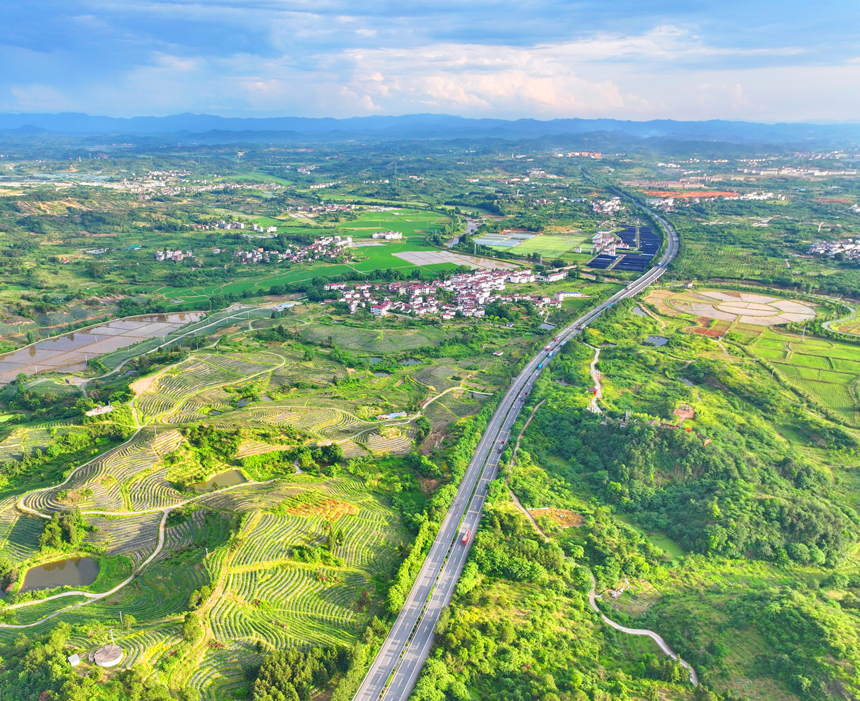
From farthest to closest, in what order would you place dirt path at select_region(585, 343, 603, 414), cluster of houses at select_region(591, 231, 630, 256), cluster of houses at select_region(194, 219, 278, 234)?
cluster of houses at select_region(194, 219, 278, 234), cluster of houses at select_region(591, 231, 630, 256), dirt path at select_region(585, 343, 603, 414)

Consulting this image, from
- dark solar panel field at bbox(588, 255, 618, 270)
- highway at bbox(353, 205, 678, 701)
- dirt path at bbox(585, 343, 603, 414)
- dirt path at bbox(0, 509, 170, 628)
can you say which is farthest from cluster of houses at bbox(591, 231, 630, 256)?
dirt path at bbox(0, 509, 170, 628)

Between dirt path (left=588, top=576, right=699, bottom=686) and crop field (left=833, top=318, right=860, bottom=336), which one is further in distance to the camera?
crop field (left=833, top=318, right=860, bottom=336)

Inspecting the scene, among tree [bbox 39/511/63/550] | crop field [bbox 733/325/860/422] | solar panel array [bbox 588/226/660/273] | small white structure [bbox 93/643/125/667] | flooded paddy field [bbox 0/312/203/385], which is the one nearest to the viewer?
small white structure [bbox 93/643/125/667]

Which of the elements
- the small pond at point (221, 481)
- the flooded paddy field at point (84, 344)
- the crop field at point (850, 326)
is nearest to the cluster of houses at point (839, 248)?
the crop field at point (850, 326)

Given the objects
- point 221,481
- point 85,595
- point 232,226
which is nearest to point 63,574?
point 85,595

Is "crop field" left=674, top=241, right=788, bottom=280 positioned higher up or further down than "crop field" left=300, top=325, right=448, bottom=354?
higher up

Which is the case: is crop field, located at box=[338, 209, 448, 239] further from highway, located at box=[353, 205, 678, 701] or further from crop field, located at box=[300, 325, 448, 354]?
highway, located at box=[353, 205, 678, 701]

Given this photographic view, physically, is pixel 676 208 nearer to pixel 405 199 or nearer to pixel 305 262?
pixel 405 199

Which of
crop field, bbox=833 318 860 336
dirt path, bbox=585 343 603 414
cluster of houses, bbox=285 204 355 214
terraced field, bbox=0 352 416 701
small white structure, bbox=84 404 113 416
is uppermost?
cluster of houses, bbox=285 204 355 214
